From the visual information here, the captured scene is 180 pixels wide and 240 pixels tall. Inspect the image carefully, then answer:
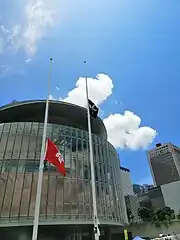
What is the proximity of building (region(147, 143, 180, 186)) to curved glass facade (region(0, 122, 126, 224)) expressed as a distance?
11927 centimetres

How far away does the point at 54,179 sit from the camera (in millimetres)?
21766

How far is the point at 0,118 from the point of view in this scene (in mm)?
30141

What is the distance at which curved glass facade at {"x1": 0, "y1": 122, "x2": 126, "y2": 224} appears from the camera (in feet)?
66.5

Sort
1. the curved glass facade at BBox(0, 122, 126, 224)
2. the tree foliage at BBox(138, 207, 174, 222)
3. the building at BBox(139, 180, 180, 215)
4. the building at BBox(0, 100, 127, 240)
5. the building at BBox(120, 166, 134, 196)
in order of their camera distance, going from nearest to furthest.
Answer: the building at BBox(0, 100, 127, 240) → the curved glass facade at BBox(0, 122, 126, 224) → the tree foliage at BBox(138, 207, 174, 222) → the building at BBox(139, 180, 180, 215) → the building at BBox(120, 166, 134, 196)

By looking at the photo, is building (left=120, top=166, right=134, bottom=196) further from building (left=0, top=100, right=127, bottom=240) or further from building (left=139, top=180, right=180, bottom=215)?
building (left=0, top=100, right=127, bottom=240)

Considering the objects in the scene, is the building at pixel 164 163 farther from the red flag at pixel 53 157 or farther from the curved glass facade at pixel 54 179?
the red flag at pixel 53 157

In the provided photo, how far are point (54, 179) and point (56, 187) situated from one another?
778 mm

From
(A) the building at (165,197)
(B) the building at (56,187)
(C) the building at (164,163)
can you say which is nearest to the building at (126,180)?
(A) the building at (165,197)

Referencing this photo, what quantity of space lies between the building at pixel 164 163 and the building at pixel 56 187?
118m

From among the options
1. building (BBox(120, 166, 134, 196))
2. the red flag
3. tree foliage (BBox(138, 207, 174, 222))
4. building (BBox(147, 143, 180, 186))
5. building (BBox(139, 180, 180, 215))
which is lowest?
the red flag

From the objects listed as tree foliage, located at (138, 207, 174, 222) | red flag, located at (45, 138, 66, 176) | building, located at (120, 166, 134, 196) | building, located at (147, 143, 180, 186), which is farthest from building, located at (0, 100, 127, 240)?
building, located at (147, 143, 180, 186)

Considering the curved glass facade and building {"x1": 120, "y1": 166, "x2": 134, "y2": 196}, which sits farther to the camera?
building {"x1": 120, "y1": 166, "x2": 134, "y2": 196}

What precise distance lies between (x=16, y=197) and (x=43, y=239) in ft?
17.3

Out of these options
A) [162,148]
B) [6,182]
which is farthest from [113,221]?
[162,148]
